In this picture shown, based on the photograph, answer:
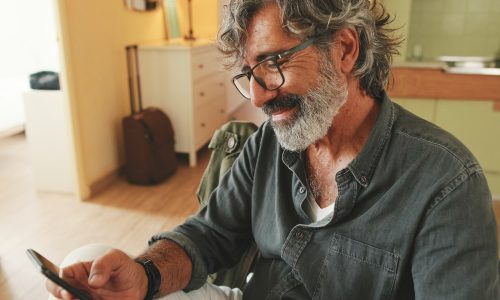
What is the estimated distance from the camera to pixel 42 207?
8.95 ft

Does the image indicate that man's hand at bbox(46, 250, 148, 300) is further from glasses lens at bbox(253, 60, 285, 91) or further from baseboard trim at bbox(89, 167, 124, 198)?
baseboard trim at bbox(89, 167, 124, 198)

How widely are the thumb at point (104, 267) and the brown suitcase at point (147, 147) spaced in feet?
6.96

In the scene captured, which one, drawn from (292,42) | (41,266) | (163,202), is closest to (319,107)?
(292,42)

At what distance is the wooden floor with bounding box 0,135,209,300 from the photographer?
Result: 2104 millimetres

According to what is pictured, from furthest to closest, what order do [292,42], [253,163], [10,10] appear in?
[10,10] < [253,163] < [292,42]

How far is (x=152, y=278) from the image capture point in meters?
1.00

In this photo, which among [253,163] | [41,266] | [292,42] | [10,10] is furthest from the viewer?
[10,10]

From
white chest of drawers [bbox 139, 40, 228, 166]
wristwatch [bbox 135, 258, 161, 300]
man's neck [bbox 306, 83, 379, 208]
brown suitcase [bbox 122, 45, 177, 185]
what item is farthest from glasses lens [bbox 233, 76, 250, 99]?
white chest of drawers [bbox 139, 40, 228, 166]

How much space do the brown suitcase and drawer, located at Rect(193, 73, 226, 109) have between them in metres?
0.32

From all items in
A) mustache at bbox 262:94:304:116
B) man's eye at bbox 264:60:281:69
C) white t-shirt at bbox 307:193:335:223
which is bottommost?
white t-shirt at bbox 307:193:335:223

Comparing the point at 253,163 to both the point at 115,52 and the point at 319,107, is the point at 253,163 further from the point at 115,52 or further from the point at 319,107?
the point at 115,52

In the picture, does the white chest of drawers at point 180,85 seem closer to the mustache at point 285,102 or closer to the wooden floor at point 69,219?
the wooden floor at point 69,219

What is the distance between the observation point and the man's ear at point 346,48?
968 mm

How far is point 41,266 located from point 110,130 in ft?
7.94
